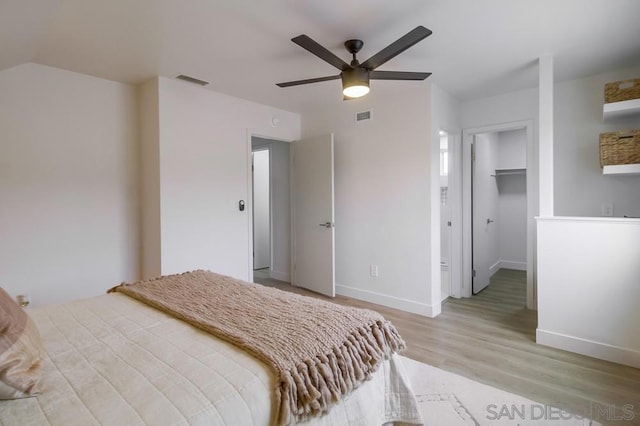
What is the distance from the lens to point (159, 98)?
3.07 meters

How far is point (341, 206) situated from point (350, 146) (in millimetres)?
773

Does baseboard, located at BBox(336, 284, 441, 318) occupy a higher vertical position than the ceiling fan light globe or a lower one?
lower

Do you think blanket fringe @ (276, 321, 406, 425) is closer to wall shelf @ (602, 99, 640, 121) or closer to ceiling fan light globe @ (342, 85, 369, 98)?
ceiling fan light globe @ (342, 85, 369, 98)

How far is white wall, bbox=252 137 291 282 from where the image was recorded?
16.1ft

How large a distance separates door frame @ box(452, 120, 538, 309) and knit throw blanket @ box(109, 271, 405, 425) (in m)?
2.89

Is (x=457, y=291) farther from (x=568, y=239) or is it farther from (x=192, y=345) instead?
(x=192, y=345)

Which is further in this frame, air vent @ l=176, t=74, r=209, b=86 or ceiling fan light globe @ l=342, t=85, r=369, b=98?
air vent @ l=176, t=74, r=209, b=86

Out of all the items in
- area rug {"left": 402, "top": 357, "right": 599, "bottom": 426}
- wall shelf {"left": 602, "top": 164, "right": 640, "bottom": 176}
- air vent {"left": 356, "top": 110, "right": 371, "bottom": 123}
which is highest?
air vent {"left": 356, "top": 110, "right": 371, "bottom": 123}

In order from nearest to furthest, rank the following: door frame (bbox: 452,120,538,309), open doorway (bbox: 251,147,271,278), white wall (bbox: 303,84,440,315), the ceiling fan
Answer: the ceiling fan < white wall (bbox: 303,84,440,315) < door frame (bbox: 452,120,538,309) < open doorway (bbox: 251,147,271,278)

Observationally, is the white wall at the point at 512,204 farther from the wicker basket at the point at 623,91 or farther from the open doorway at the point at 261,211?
the open doorway at the point at 261,211

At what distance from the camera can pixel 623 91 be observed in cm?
264

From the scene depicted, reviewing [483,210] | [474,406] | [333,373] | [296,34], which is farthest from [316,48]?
[483,210]

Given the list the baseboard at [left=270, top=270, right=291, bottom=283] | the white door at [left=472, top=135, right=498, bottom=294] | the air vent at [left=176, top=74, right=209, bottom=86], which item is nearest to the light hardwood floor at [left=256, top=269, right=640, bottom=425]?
the white door at [left=472, top=135, right=498, bottom=294]

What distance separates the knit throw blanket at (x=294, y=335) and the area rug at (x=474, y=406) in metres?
0.74
